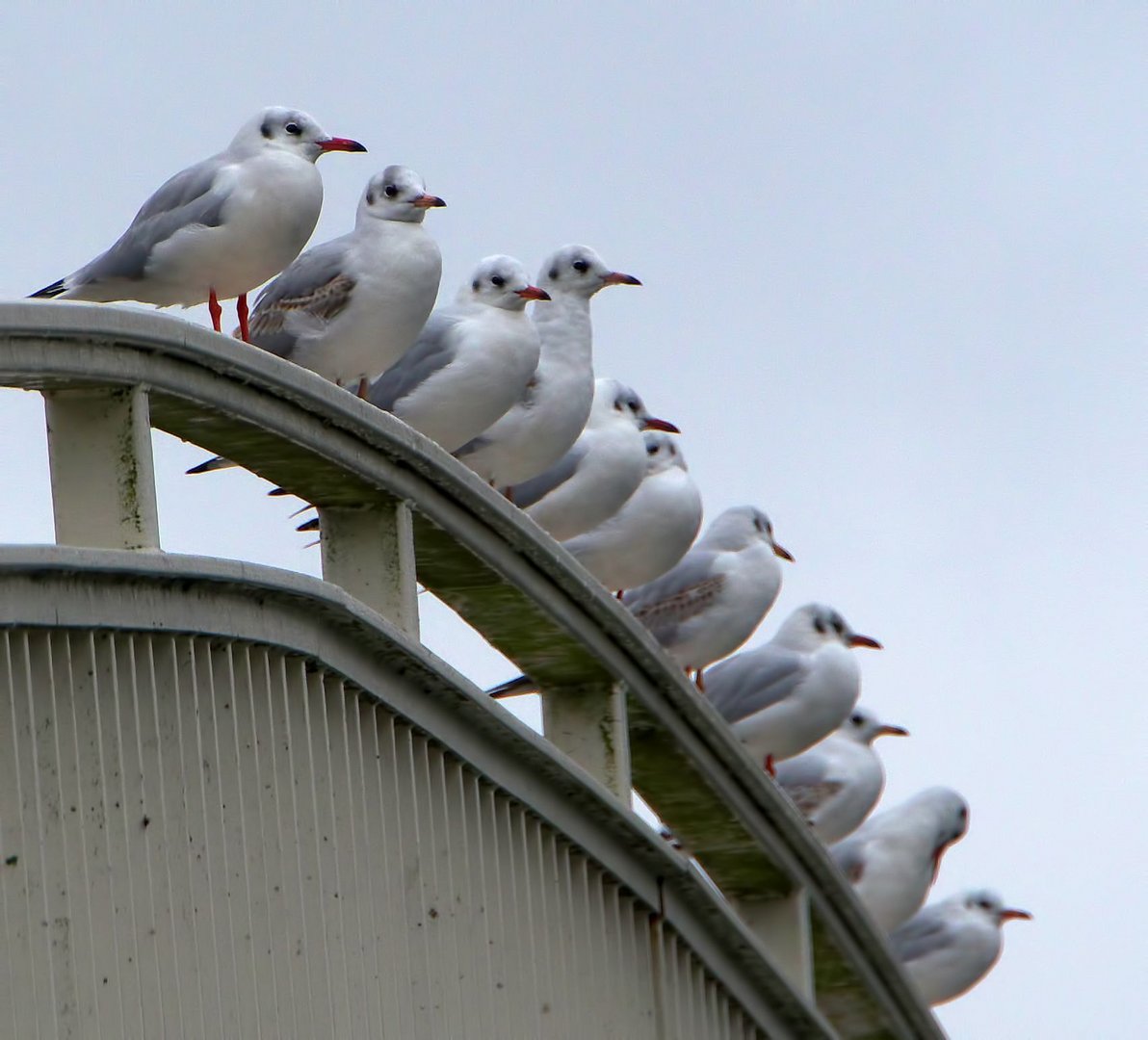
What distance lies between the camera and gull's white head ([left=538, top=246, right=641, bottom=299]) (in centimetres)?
855

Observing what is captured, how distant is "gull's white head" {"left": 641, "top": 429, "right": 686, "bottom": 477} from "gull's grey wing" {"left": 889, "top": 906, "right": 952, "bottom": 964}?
135 inches

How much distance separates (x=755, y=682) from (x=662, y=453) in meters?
1.53

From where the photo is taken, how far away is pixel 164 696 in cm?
485

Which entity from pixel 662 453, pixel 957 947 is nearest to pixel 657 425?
pixel 662 453

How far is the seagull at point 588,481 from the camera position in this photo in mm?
8344

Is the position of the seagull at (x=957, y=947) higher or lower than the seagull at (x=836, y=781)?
lower

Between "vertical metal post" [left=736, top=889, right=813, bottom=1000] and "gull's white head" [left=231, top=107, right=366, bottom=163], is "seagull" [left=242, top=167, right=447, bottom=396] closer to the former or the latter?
"gull's white head" [left=231, top=107, right=366, bottom=163]

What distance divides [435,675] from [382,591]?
23 cm

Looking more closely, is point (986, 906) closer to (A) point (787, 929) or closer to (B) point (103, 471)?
(A) point (787, 929)

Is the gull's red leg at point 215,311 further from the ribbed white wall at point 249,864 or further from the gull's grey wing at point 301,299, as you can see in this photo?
the ribbed white wall at point 249,864

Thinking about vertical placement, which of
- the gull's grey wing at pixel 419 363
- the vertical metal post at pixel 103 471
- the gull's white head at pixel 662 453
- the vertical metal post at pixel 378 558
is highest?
the gull's white head at pixel 662 453

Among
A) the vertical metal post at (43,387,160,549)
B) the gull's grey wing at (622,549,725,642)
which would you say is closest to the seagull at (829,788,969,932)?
the gull's grey wing at (622,549,725,642)

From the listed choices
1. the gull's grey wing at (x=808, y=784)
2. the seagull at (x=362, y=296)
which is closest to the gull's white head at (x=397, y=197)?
the seagull at (x=362, y=296)

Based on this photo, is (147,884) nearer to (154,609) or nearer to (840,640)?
(154,609)
